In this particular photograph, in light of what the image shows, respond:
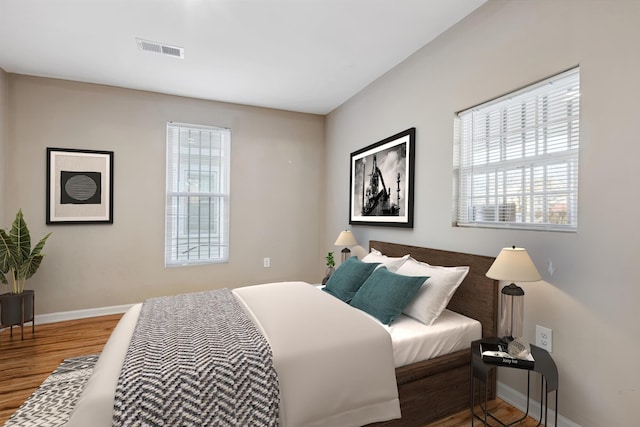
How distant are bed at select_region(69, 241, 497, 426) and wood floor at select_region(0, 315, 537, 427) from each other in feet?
0.76

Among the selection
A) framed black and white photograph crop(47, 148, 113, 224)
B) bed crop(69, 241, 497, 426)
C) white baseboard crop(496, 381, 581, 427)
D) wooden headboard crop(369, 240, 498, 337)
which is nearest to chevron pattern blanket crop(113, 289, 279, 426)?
bed crop(69, 241, 497, 426)

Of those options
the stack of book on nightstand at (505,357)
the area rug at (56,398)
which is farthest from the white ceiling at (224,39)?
the area rug at (56,398)

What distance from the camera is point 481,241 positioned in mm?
2311

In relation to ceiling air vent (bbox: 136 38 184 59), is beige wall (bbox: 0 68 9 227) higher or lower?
lower

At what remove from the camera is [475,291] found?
7.45 feet

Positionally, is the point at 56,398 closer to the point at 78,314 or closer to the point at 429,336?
the point at 78,314

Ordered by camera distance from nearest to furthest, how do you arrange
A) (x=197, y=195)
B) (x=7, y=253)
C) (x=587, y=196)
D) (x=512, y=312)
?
(x=587, y=196) → (x=512, y=312) → (x=7, y=253) → (x=197, y=195)

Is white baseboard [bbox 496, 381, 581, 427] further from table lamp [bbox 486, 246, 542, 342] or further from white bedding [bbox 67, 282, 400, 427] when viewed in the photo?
white bedding [bbox 67, 282, 400, 427]

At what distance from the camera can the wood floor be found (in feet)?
6.66

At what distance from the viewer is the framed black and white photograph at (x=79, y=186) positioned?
3.59 m

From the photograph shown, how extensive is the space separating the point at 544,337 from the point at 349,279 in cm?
138

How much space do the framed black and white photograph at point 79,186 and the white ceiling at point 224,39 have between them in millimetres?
886

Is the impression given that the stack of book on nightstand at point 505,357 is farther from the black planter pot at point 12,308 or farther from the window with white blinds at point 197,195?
the black planter pot at point 12,308

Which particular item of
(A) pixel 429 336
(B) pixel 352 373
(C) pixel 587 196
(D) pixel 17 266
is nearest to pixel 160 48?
(D) pixel 17 266
